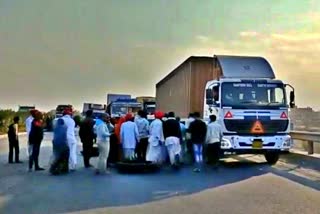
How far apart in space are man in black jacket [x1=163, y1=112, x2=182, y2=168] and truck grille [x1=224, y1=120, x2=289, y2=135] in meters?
1.75

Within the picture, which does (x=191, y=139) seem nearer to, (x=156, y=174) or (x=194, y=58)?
(x=156, y=174)

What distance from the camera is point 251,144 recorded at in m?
18.5

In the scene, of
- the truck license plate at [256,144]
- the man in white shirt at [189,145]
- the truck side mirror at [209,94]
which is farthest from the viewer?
the man in white shirt at [189,145]

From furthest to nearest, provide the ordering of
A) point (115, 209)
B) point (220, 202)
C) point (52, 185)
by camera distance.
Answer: point (52, 185) < point (220, 202) < point (115, 209)

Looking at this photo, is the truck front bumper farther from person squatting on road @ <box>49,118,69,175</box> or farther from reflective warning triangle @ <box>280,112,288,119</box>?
person squatting on road @ <box>49,118,69,175</box>

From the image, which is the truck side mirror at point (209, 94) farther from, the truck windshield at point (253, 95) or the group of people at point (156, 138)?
the group of people at point (156, 138)

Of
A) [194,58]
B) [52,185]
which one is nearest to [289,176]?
[52,185]

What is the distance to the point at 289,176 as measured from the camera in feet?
50.4

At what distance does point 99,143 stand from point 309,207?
8.29 m

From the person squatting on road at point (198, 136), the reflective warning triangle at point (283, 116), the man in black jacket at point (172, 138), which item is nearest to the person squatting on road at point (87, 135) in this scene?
the man in black jacket at point (172, 138)

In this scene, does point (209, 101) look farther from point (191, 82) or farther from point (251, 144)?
point (191, 82)

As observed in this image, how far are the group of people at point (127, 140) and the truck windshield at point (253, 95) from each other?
1094 millimetres

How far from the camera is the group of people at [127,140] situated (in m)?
16.6

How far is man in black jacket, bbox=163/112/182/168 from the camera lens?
17875mm
